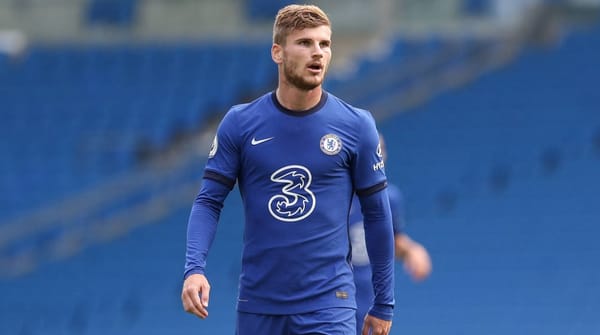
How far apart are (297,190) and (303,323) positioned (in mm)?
514

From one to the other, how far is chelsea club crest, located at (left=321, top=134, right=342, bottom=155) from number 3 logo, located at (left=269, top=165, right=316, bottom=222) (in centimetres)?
11

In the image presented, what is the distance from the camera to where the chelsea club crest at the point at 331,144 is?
5.09 metres

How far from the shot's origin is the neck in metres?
5.12

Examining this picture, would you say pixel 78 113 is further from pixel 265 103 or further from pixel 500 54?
pixel 265 103

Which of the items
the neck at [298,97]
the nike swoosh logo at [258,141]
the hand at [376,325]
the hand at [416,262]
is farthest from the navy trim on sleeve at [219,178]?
the hand at [416,262]

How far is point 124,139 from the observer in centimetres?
1794

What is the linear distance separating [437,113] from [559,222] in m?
2.38

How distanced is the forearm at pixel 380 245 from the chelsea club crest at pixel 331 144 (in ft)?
0.77

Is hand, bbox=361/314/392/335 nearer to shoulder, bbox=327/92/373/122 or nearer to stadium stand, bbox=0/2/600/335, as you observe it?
shoulder, bbox=327/92/373/122

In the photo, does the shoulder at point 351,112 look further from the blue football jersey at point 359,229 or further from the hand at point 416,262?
the hand at point 416,262

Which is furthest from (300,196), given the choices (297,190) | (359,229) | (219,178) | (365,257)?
(359,229)

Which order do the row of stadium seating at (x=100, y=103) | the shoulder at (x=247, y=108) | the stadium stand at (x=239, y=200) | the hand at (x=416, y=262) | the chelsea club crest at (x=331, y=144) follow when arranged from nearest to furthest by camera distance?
1. the chelsea club crest at (x=331, y=144)
2. the shoulder at (x=247, y=108)
3. the hand at (x=416, y=262)
4. the stadium stand at (x=239, y=200)
5. the row of stadium seating at (x=100, y=103)

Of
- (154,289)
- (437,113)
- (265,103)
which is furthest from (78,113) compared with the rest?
(265,103)

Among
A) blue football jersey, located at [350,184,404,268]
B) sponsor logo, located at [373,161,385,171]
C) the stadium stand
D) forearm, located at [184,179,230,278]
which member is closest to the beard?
sponsor logo, located at [373,161,385,171]
